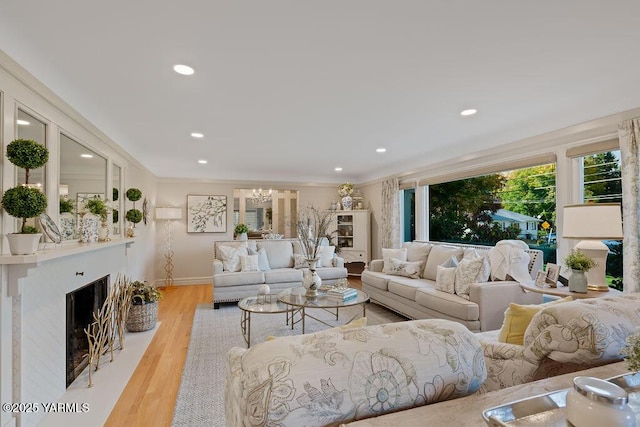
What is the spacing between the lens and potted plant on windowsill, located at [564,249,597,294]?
2.47m

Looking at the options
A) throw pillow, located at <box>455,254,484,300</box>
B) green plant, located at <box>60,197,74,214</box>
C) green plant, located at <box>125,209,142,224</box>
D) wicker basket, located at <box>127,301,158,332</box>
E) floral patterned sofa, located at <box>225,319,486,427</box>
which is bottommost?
wicker basket, located at <box>127,301,158,332</box>

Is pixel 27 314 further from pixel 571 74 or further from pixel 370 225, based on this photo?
pixel 370 225

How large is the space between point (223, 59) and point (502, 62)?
1862mm

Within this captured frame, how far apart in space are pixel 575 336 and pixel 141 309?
389 centimetres

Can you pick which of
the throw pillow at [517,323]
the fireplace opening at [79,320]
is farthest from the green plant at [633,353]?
the fireplace opening at [79,320]

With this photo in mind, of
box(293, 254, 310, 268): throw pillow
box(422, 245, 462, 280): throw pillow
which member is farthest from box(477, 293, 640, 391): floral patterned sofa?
box(293, 254, 310, 268): throw pillow

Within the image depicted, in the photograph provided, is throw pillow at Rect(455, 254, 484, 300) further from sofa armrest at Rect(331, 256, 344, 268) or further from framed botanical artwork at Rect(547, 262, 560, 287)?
sofa armrest at Rect(331, 256, 344, 268)

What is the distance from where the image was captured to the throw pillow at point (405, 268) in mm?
4477

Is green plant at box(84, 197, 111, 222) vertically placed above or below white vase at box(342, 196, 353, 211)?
below

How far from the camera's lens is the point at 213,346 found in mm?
3271

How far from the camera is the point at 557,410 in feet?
2.68

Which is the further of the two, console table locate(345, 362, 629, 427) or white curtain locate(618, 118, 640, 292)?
white curtain locate(618, 118, 640, 292)

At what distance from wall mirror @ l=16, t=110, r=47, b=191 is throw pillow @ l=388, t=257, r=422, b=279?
Result: 402 cm

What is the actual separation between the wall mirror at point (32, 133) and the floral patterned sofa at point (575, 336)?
289cm
